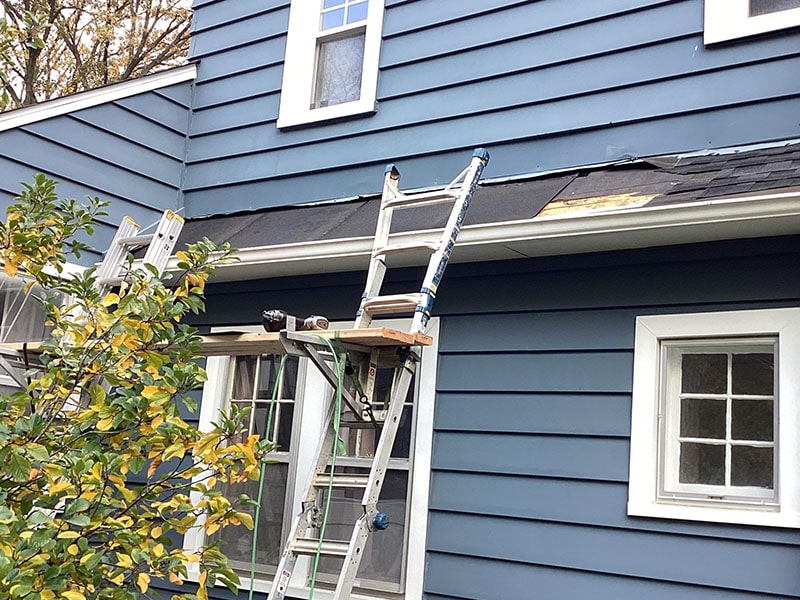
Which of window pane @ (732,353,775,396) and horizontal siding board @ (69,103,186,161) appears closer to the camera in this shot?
window pane @ (732,353,775,396)

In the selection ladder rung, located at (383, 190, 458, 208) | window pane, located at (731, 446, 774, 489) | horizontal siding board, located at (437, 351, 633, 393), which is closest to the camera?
window pane, located at (731, 446, 774, 489)

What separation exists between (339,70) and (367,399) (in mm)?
3016

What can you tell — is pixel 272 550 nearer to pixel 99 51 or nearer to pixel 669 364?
pixel 669 364

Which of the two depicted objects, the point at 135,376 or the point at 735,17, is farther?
the point at 735,17

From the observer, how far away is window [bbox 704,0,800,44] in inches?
161

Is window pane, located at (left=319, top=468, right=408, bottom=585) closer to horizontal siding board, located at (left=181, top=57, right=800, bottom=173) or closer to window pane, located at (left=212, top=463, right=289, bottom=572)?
window pane, located at (left=212, top=463, right=289, bottom=572)

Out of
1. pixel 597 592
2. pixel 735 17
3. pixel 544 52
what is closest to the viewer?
pixel 597 592

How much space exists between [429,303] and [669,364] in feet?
3.79

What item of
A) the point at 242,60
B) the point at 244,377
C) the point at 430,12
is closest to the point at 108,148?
the point at 242,60

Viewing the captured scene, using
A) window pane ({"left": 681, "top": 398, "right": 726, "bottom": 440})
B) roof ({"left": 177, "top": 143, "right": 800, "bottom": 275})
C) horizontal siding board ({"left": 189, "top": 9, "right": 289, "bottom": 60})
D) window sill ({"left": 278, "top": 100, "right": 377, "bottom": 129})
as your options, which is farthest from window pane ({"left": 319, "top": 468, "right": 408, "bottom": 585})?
horizontal siding board ({"left": 189, "top": 9, "right": 289, "bottom": 60})

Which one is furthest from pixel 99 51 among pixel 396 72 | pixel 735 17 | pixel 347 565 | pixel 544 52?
pixel 347 565

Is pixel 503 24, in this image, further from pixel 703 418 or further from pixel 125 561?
pixel 125 561

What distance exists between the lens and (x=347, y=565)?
121 inches

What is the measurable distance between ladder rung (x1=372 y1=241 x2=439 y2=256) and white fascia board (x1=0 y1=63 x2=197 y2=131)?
8.90ft
